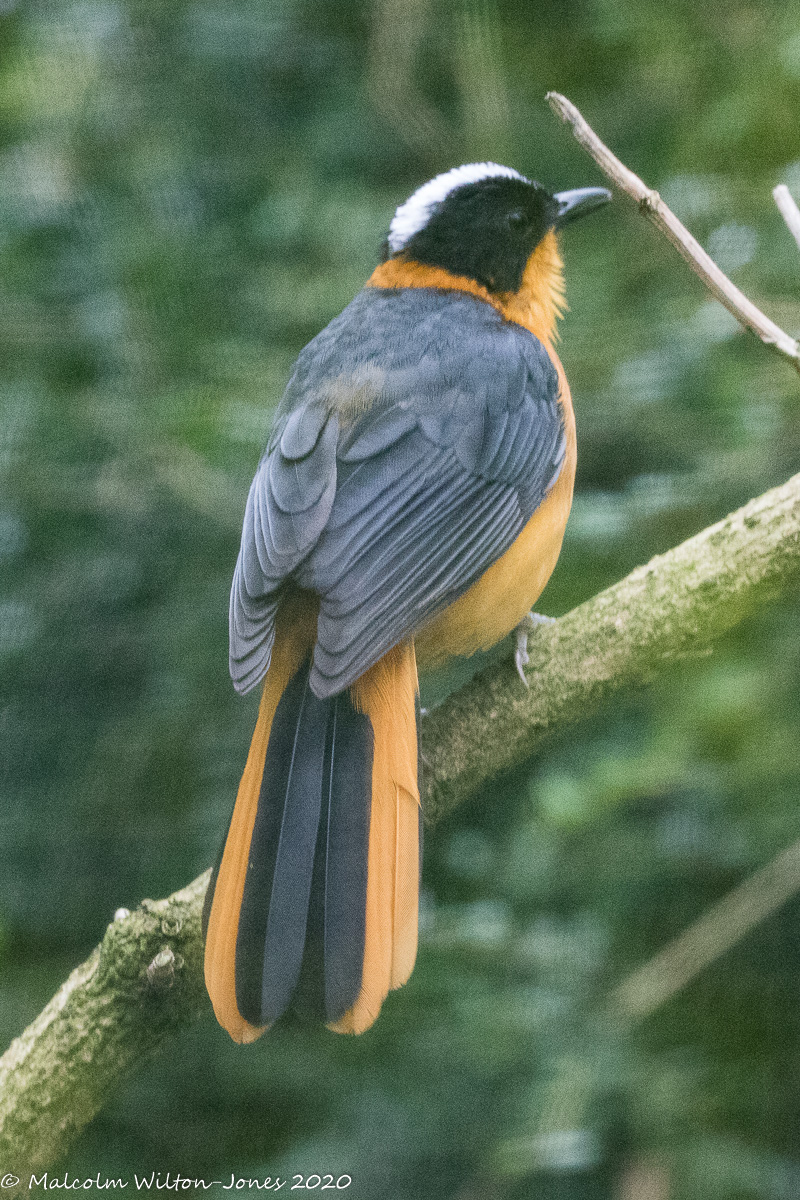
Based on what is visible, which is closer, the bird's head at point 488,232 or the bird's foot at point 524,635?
the bird's foot at point 524,635

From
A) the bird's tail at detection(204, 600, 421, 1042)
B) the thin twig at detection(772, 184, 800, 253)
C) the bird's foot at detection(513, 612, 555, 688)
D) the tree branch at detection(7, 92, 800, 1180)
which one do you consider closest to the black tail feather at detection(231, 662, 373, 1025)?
the bird's tail at detection(204, 600, 421, 1042)

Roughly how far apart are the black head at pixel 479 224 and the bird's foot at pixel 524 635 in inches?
26.0

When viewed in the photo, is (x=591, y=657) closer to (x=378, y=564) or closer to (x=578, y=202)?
(x=378, y=564)

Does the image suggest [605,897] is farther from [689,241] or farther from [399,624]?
[689,241]

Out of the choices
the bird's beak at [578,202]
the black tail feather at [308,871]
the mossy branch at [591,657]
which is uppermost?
the bird's beak at [578,202]

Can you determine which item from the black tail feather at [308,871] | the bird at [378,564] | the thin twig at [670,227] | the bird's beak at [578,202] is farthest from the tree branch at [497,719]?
the bird's beak at [578,202]

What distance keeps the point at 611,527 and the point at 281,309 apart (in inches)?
39.9

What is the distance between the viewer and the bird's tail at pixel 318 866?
4.83 feet

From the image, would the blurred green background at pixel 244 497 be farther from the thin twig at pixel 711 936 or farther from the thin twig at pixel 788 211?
the thin twig at pixel 788 211

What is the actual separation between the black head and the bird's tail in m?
0.98

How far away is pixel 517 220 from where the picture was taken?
2344mm

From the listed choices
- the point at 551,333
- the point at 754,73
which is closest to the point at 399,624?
the point at 551,333

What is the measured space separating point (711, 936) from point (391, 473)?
120cm

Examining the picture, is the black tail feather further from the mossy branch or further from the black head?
the black head
